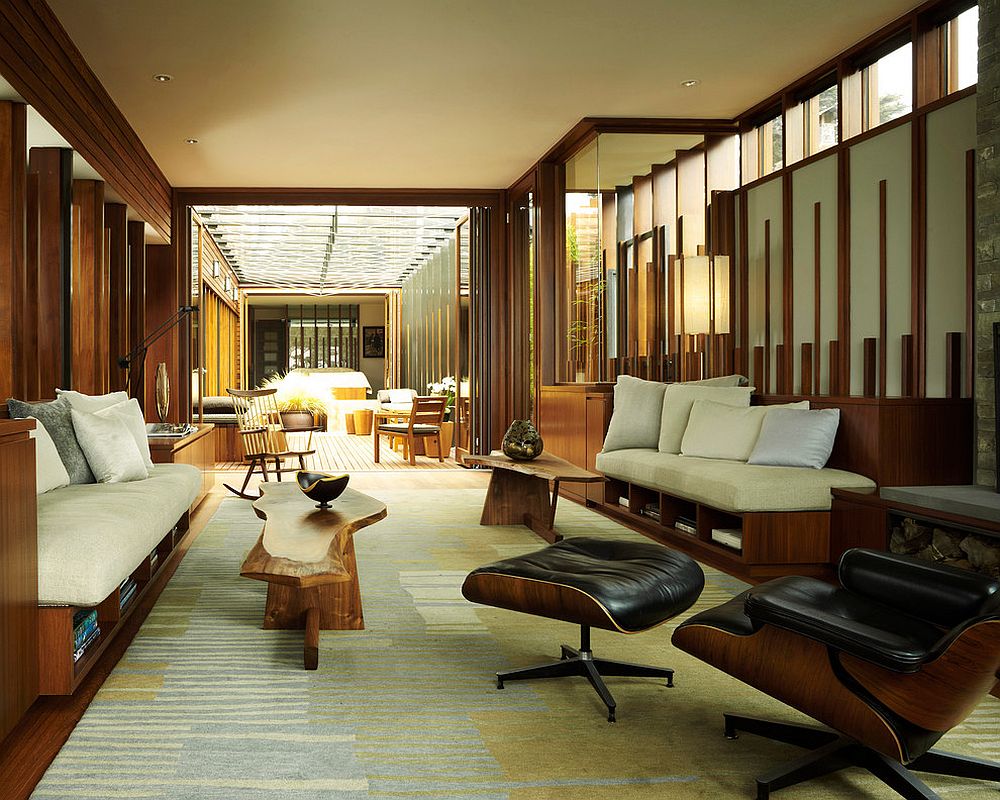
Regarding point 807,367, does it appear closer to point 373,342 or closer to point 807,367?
point 807,367

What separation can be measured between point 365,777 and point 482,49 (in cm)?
435

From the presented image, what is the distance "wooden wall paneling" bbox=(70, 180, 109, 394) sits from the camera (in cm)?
604

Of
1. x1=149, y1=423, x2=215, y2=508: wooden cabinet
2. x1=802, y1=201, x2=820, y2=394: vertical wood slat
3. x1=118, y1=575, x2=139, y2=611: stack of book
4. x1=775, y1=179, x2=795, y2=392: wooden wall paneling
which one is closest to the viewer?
x1=118, y1=575, x2=139, y2=611: stack of book

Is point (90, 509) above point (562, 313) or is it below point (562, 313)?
below

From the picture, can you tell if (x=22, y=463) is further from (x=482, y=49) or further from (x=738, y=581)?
(x=482, y=49)

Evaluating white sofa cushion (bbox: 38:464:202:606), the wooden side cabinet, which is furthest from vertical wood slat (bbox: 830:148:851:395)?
the wooden side cabinet

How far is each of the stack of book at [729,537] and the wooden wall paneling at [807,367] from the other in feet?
4.32

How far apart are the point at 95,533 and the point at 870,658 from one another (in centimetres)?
236

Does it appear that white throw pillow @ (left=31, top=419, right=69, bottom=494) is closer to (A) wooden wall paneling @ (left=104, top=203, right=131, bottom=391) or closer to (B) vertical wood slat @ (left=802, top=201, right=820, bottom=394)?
(A) wooden wall paneling @ (left=104, top=203, right=131, bottom=391)

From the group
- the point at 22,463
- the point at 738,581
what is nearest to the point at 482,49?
the point at 738,581

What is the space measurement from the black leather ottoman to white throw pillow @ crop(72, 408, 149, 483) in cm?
242

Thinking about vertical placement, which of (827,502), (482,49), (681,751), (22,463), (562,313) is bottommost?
(681,751)

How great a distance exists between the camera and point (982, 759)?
227 cm

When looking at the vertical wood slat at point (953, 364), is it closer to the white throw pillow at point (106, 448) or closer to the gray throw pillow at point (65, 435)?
the white throw pillow at point (106, 448)
